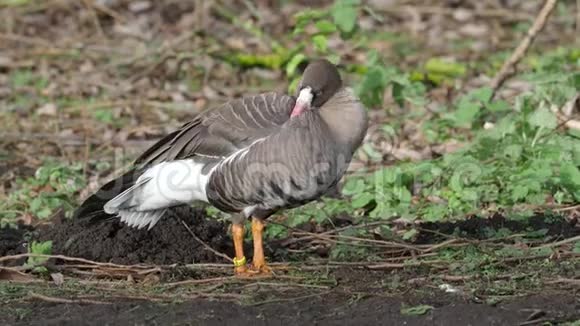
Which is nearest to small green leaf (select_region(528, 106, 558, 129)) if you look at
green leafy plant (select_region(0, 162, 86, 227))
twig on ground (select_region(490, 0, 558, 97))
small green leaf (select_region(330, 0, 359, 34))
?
twig on ground (select_region(490, 0, 558, 97))

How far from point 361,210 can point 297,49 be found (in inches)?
128

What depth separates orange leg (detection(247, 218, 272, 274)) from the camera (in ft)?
21.7

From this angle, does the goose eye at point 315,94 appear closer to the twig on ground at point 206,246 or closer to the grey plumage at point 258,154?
the grey plumage at point 258,154

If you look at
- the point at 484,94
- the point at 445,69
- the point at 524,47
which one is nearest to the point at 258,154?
the point at 484,94

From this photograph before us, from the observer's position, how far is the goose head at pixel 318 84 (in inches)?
256

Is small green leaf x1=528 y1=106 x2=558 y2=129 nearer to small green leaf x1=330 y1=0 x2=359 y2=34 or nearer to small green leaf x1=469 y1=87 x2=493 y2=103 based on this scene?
small green leaf x1=469 y1=87 x2=493 y2=103

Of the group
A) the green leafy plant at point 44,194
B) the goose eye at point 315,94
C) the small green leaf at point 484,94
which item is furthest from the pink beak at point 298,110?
the small green leaf at point 484,94

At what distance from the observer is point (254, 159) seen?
21.1 feet

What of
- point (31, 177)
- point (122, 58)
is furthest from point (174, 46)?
point (31, 177)

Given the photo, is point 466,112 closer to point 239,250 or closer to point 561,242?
point 561,242

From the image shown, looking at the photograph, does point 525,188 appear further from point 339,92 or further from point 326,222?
point 339,92

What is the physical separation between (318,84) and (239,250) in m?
1.15

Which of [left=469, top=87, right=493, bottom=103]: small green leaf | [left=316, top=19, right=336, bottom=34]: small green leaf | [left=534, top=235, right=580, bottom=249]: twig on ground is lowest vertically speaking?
[left=534, top=235, right=580, bottom=249]: twig on ground

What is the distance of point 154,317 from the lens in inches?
218
